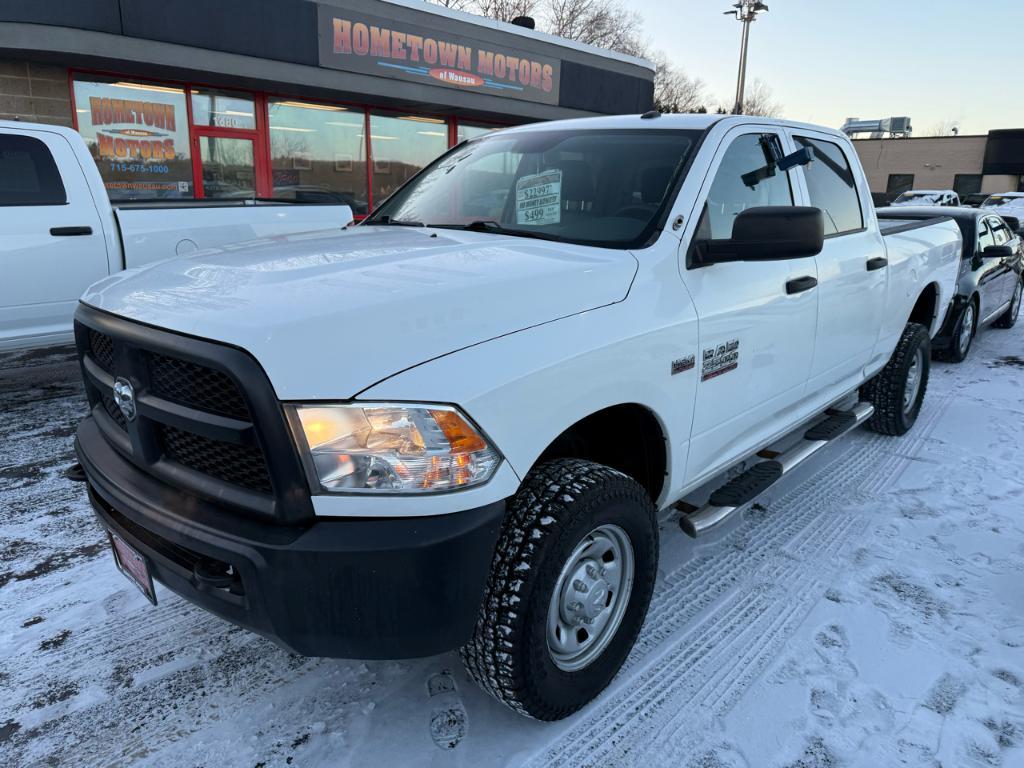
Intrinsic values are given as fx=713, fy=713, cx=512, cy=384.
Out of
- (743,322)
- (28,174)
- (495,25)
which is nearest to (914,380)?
(743,322)

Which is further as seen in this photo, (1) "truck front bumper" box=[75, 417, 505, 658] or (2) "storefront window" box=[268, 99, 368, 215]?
(2) "storefront window" box=[268, 99, 368, 215]

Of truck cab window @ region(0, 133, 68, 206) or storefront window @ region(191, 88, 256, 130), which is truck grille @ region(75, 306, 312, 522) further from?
storefront window @ region(191, 88, 256, 130)

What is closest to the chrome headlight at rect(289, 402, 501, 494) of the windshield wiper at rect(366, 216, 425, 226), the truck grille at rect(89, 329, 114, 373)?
the truck grille at rect(89, 329, 114, 373)

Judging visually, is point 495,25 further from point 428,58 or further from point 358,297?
point 358,297

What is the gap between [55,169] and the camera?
5441 mm

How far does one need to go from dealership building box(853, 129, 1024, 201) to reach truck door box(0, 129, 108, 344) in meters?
42.8

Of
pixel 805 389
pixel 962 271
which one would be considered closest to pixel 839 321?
pixel 805 389

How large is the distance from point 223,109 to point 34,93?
267 cm

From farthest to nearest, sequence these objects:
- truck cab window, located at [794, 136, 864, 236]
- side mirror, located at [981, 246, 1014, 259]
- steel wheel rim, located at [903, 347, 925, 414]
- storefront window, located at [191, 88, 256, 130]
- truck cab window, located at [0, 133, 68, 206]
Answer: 1. storefront window, located at [191, 88, 256, 130]
2. side mirror, located at [981, 246, 1014, 259]
3. truck cab window, located at [0, 133, 68, 206]
4. steel wheel rim, located at [903, 347, 925, 414]
5. truck cab window, located at [794, 136, 864, 236]

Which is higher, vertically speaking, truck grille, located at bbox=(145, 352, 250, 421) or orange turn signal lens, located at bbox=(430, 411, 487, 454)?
truck grille, located at bbox=(145, 352, 250, 421)

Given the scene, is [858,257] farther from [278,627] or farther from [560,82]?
[560,82]

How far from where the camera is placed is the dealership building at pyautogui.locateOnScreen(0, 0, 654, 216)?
9578mm

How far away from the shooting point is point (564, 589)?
2186mm

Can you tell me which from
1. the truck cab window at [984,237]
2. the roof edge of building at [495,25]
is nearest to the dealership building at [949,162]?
the roof edge of building at [495,25]
